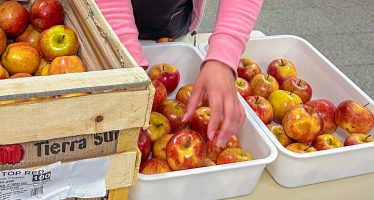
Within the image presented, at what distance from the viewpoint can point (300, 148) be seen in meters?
0.89

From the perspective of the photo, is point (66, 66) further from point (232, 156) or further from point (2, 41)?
point (232, 156)

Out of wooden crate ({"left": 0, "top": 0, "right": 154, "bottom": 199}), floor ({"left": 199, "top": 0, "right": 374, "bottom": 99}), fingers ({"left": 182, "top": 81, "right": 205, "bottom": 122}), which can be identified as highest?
wooden crate ({"left": 0, "top": 0, "right": 154, "bottom": 199})

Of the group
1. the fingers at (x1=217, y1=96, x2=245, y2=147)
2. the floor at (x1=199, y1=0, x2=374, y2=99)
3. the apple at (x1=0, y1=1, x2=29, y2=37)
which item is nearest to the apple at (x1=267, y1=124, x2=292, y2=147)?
the fingers at (x1=217, y1=96, x2=245, y2=147)

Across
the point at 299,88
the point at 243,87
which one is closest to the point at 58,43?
the point at 243,87

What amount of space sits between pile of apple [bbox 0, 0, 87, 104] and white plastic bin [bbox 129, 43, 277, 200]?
199 millimetres

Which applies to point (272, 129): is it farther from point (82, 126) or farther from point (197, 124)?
point (82, 126)

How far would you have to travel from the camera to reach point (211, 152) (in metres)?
0.86

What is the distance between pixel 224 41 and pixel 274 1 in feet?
7.55

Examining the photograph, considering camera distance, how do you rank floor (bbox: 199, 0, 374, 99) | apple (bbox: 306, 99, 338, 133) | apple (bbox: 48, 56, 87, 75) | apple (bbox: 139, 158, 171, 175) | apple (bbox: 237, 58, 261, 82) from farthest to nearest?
1. floor (bbox: 199, 0, 374, 99)
2. apple (bbox: 237, 58, 261, 82)
3. apple (bbox: 306, 99, 338, 133)
4. apple (bbox: 139, 158, 171, 175)
5. apple (bbox: 48, 56, 87, 75)

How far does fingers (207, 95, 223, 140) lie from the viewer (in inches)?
28.2

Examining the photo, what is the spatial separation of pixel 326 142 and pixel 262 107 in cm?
13

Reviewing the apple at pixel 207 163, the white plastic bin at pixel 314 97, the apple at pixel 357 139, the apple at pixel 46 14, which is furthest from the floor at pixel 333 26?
the apple at pixel 46 14

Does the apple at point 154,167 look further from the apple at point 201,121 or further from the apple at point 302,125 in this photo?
the apple at point 302,125

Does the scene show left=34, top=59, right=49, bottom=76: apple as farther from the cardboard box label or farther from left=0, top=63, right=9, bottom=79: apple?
the cardboard box label
